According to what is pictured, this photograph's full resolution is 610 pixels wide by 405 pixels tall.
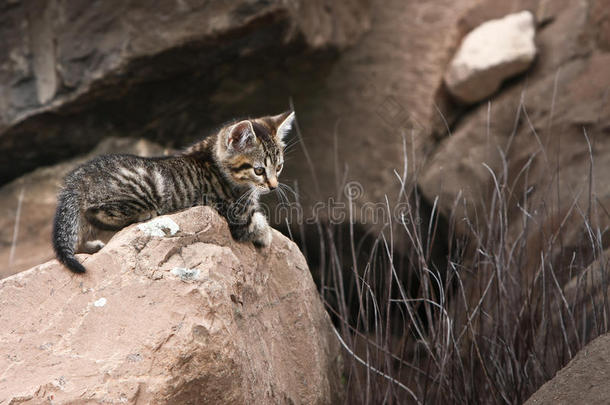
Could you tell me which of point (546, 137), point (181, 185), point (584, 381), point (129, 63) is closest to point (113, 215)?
point (181, 185)

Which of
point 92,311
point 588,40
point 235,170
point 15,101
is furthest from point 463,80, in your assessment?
point 92,311

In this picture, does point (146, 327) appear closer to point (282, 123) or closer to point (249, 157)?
point (249, 157)

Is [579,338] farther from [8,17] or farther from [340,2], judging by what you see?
[8,17]

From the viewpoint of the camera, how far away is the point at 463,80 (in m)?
5.50

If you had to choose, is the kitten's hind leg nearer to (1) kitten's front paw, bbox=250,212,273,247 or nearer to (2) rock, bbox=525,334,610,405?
(1) kitten's front paw, bbox=250,212,273,247

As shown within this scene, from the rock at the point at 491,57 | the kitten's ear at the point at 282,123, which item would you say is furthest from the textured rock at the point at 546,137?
the kitten's ear at the point at 282,123

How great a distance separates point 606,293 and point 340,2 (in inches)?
125

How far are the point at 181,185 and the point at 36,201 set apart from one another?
2.08m

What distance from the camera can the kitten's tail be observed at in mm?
2680

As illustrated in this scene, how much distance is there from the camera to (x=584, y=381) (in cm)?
248

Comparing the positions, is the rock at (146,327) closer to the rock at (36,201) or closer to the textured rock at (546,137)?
the textured rock at (546,137)

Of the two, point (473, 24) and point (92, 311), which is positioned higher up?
point (473, 24)

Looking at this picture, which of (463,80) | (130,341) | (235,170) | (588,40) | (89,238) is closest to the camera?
(130,341)

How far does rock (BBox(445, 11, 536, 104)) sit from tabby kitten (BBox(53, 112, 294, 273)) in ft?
7.25
